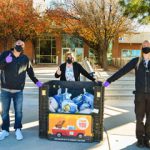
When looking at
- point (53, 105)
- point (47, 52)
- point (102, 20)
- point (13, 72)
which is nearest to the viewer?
point (13, 72)

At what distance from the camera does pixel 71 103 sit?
5.62 m

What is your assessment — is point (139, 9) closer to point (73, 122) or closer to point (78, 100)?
point (78, 100)

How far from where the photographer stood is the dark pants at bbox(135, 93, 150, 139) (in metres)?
5.29

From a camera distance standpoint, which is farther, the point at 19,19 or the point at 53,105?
the point at 19,19

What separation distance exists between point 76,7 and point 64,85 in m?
23.8

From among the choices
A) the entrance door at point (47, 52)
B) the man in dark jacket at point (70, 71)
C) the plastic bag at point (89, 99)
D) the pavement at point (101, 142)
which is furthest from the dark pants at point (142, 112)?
the entrance door at point (47, 52)

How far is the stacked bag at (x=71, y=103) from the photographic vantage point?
5.61 meters

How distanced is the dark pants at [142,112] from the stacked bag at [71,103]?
769 mm

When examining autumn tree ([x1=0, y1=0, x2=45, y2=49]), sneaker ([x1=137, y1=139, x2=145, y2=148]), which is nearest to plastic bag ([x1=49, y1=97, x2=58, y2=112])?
sneaker ([x1=137, y1=139, x2=145, y2=148])

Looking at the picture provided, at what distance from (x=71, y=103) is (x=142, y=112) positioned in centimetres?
117

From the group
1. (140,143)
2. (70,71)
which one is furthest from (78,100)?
(140,143)

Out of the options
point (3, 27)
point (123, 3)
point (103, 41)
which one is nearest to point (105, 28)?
point (103, 41)

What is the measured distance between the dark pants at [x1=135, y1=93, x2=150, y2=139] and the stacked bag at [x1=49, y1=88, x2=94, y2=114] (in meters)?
0.77

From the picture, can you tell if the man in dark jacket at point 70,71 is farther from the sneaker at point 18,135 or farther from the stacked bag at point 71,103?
the sneaker at point 18,135
